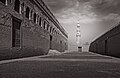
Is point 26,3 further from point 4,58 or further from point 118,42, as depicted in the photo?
point 118,42

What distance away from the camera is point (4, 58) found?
980 centimetres

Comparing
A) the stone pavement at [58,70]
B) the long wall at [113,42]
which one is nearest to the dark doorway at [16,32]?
the stone pavement at [58,70]

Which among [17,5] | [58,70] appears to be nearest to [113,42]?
[17,5]

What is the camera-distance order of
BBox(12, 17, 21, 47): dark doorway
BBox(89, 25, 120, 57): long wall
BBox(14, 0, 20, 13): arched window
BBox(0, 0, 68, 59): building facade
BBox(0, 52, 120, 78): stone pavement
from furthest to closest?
BBox(89, 25, 120, 57): long wall, BBox(14, 0, 20, 13): arched window, BBox(12, 17, 21, 47): dark doorway, BBox(0, 0, 68, 59): building facade, BBox(0, 52, 120, 78): stone pavement

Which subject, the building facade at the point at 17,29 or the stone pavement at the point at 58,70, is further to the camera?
the building facade at the point at 17,29

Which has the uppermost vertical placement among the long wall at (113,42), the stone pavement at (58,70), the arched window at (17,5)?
the arched window at (17,5)

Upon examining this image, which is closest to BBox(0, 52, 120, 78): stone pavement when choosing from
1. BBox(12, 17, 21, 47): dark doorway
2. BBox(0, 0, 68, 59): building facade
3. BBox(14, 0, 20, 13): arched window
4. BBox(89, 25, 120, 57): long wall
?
BBox(0, 0, 68, 59): building facade

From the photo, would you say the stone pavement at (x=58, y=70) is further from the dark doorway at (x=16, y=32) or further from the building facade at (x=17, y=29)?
the dark doorway at (x=16, y=32)

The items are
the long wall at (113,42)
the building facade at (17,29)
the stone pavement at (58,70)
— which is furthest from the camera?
the long wall at (113,42)

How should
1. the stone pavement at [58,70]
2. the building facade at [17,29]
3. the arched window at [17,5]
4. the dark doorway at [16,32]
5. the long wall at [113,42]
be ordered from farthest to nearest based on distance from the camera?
the long wall at [113,42], the arched window at [17,5], the dark doorway at [16,32], the building facade at [17,29], the stone pavement at [58,70]

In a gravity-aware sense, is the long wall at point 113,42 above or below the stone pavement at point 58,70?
above

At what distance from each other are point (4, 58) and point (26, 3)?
6322 mm

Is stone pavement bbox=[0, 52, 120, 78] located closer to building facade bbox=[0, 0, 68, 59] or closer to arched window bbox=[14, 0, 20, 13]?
building facade bbox=[0, 0, 68, 59]

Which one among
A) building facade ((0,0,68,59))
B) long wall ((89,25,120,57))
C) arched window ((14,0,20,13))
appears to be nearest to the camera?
building facade ((0,0,68,59))
